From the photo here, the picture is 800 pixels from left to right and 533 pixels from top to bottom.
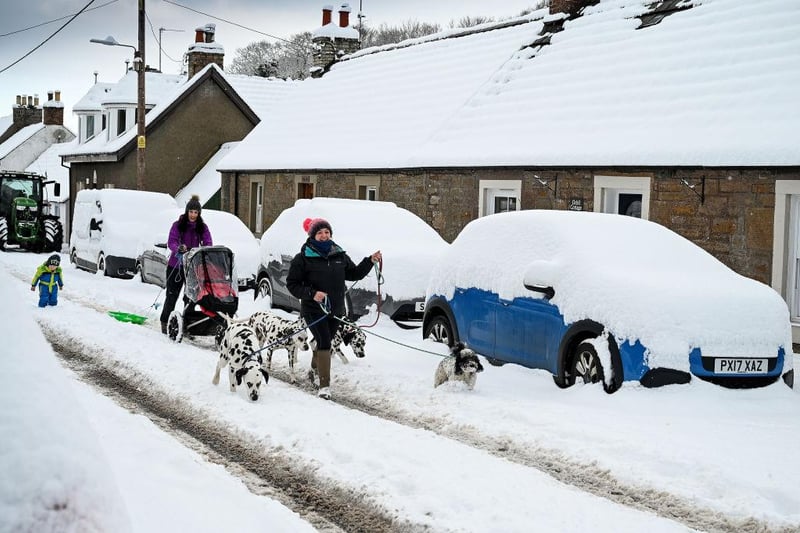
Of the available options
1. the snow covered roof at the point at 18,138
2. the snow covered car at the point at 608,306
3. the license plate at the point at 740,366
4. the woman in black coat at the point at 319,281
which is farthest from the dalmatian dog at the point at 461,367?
the snow covered roof at the point at 18,138

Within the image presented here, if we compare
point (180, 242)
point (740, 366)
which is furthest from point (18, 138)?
point (740, 366)

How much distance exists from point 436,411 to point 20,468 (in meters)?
7.08

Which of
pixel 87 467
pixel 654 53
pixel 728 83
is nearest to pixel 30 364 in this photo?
pixel 87 467

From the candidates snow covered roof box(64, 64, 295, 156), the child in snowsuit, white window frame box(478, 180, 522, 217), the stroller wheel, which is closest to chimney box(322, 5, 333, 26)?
snow covered roof box(64, 64, 295, 156)

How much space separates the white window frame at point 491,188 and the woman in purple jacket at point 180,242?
7161mm

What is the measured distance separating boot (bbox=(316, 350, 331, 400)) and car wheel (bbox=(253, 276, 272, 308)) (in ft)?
25.6

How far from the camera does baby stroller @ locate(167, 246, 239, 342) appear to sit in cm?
1316

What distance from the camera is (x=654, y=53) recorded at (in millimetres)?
18766

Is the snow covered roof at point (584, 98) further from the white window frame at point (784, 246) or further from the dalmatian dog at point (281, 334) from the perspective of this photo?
the dalmatian dog at point (281, 334)

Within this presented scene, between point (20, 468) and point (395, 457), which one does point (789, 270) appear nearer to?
point (395, 457)

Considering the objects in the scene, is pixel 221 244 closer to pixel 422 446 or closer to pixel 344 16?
pixel 422 446

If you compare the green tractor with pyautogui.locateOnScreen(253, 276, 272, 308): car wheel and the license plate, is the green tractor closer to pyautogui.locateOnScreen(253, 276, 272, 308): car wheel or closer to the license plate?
pyautogui.locateOnScreen(253, 276, 272, 308): car wheel

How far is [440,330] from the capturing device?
12.5m

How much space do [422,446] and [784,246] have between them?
28.8 ft
